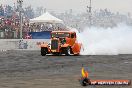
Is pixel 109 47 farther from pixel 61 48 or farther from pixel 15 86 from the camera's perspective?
pixel 15 86

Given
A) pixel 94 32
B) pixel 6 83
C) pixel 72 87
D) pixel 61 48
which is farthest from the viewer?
pixel 94 32

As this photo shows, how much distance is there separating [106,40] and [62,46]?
315 inches

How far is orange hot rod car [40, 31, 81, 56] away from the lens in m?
34.7

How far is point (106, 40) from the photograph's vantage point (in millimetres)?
41312

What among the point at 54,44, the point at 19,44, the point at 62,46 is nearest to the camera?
the point at 62,46

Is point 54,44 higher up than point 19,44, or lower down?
higher up

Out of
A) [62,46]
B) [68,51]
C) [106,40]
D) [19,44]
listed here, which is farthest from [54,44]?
[19,44]

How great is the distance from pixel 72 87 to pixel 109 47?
26.8 m

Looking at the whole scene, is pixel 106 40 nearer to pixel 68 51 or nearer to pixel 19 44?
Result: pixel 68 51

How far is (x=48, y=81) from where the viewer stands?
1483 centimetres

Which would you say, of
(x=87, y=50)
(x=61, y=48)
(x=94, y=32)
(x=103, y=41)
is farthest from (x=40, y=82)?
(x=94, y=32)

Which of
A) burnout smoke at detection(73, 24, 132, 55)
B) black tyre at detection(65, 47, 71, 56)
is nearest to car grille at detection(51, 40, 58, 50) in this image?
black tyre at detection(65, 47, 71, 56)

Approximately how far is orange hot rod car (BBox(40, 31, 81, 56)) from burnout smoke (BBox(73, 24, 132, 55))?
2039 mm

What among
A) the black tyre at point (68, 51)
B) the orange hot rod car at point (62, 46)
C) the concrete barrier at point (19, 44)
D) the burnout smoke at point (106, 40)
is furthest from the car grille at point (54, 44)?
the concrete barrier at point (19, 44)
